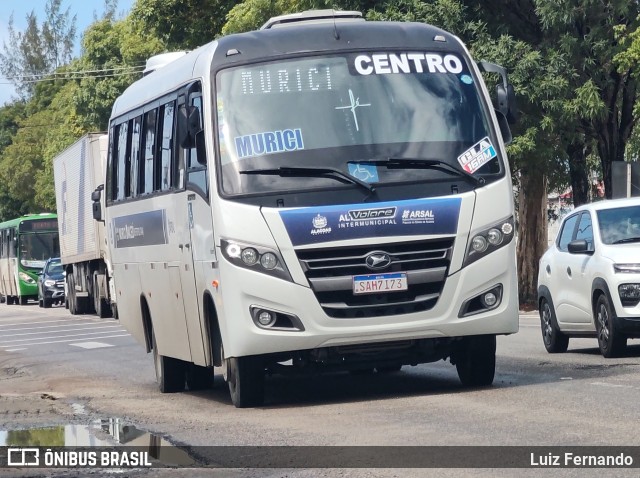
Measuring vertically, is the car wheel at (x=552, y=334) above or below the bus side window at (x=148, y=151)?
Result: below

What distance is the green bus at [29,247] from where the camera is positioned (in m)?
58.2

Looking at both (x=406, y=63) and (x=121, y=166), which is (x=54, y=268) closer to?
(x=121, y=166)

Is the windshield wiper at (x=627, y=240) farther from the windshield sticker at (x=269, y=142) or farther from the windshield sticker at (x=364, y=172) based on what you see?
the windshield sticker at (x=269, y=142)

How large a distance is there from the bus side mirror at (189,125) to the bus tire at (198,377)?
3.37 metres

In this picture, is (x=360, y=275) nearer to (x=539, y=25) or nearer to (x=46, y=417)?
(x=46, y=417)

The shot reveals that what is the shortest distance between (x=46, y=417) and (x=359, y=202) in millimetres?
3336

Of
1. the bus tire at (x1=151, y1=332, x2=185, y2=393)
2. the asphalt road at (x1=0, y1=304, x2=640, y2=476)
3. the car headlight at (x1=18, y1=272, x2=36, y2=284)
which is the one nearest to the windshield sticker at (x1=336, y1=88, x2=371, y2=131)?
the asphalt road at (x1=0, y1=304, x2=640, y2=476)

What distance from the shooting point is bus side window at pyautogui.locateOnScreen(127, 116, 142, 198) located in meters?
15.9

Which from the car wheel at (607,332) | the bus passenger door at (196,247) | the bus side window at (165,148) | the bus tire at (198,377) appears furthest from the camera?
the car wheel at (607,332)

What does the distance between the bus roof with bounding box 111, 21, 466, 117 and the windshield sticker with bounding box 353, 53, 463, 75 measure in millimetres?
86

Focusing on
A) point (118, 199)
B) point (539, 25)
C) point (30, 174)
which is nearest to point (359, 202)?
point (118, 199)

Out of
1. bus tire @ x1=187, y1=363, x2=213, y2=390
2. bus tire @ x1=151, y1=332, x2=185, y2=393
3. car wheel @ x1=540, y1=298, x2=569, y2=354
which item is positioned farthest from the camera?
car wheel @ x1=540, y1=298, x2=569, y2=354

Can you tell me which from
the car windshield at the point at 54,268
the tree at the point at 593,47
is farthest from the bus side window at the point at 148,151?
the car windshield at the point at 54,268

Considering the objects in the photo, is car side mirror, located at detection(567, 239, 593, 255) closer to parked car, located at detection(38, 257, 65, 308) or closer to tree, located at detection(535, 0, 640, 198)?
tree, located at detection(535, 0, 640, 198)
